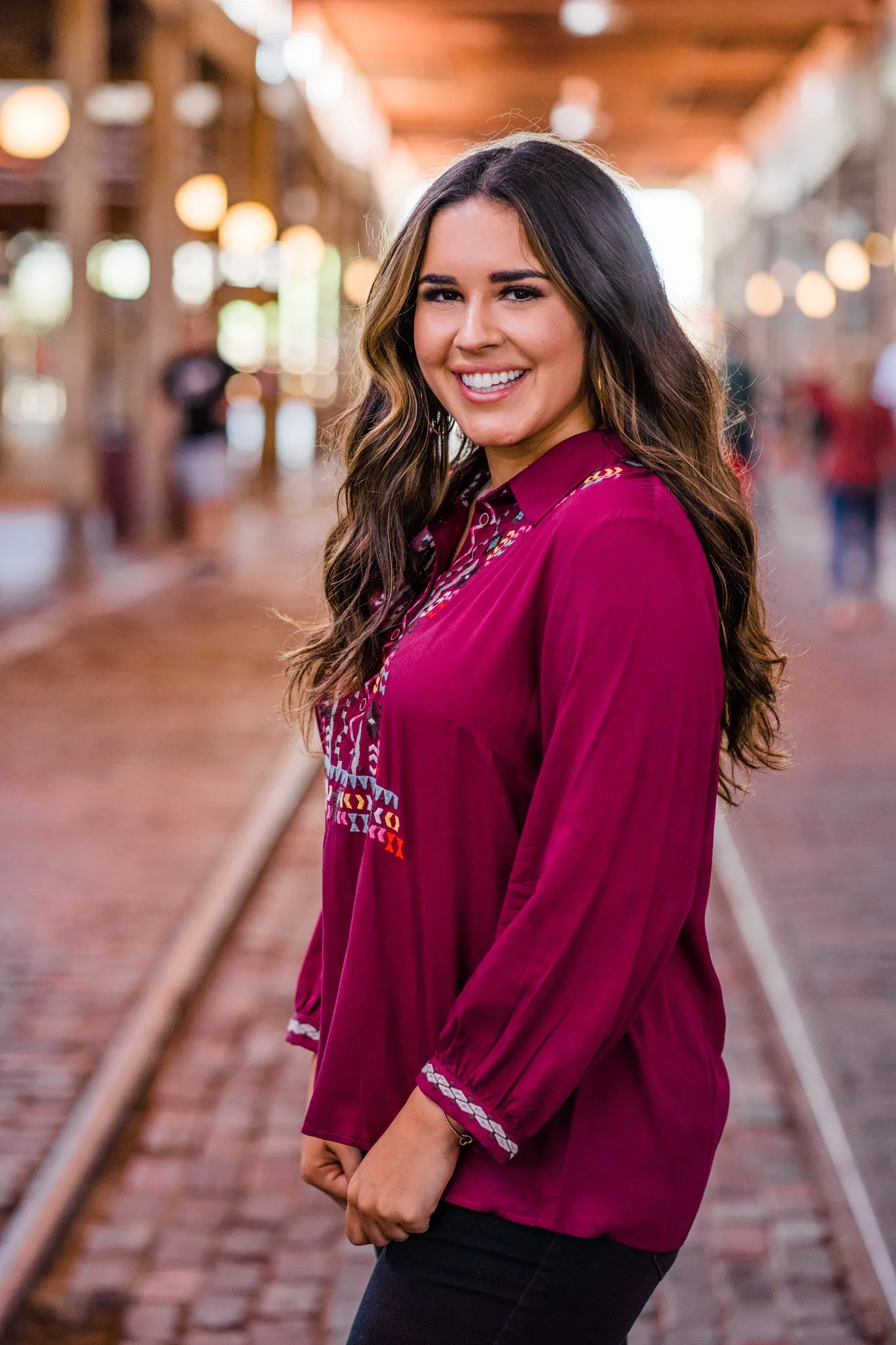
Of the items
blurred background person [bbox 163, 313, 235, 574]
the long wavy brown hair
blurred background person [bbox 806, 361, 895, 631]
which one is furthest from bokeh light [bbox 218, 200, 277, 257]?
the long wavy brown hair

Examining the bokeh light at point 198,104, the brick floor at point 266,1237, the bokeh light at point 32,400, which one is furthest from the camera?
the bokeh light at point 32,400

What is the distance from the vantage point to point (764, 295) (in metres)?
35.6

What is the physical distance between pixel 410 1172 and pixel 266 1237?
81.0 inches

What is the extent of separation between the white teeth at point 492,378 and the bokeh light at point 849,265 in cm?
2315

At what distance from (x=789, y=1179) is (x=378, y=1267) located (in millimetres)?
2342

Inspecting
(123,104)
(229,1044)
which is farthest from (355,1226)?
(123,104)

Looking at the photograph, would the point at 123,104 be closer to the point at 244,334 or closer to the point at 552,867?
the point at 244,334

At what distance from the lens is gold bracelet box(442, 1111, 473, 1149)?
1.59m

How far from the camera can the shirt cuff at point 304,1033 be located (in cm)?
205

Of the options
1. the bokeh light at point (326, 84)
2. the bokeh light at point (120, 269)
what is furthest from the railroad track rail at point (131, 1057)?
the bokeh light at point (120, 269)

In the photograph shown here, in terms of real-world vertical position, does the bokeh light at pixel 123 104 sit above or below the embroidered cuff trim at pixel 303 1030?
above

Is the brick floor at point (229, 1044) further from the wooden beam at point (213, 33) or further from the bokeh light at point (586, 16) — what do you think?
the bokeh light at point (586, 16)

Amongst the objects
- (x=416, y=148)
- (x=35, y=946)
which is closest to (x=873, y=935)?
(x=35, y=946)

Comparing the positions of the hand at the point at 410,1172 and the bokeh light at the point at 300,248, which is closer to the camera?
the hand at the point at 410,1172
